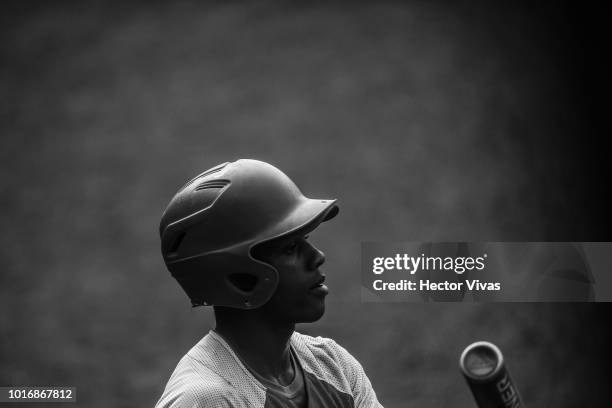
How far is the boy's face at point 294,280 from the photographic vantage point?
1818 millimetres

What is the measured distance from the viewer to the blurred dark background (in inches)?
153

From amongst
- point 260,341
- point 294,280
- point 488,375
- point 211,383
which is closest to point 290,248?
point 294,280

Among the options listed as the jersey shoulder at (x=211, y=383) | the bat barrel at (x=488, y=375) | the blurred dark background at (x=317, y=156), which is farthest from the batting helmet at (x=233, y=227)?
the blurred dark background at (x=317, y=156)

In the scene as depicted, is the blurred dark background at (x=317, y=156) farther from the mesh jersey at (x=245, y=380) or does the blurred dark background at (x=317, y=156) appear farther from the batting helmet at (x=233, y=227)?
the batting helmet at (x=233, y=227)

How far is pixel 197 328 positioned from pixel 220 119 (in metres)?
0.92

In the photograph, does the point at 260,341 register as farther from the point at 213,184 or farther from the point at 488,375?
the point at 488,375

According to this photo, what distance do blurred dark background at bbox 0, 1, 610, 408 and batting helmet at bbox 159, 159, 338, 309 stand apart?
6.78 ft

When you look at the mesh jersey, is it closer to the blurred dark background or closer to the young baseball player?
the young baseball player

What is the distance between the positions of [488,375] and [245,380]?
0.75 meters

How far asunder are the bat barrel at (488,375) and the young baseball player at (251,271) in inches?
27.9

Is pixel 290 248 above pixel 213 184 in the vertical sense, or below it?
below

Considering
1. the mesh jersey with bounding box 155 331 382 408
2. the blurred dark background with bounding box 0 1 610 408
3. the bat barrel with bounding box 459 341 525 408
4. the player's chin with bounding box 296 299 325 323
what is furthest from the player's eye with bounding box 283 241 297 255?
the blurred dark background with bounding box 0 1 610 408

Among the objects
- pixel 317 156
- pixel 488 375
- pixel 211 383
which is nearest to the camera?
pixel 488 375

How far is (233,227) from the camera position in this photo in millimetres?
1803
